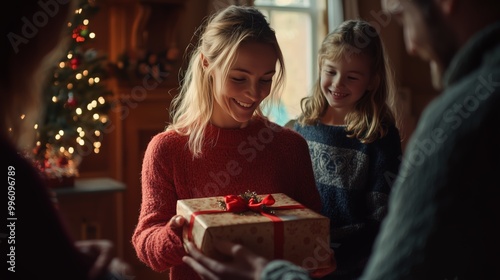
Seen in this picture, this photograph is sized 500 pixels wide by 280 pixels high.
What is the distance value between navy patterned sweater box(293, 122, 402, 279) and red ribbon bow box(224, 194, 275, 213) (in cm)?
46

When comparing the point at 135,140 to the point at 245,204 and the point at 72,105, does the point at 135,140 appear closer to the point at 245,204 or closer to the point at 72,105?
the point at 72,105

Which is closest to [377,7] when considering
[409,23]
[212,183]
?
[212,183]

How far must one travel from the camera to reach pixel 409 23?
0.84 meters

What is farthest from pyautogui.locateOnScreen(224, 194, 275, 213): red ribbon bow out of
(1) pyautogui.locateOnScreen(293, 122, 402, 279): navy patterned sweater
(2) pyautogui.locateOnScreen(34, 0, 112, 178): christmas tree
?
(2) pyautogui.locateOnScreen(34, 0, 112, 178): christmas tree

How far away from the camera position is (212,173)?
1520 mm

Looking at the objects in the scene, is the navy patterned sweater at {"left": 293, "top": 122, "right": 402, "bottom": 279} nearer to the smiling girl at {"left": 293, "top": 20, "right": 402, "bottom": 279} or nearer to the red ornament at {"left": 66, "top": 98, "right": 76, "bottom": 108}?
the smiling girl at {"left": 293, "top": 20, "right": 402, "bottom": 279}

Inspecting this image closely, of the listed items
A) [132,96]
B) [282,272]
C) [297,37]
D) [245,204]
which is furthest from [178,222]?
[297,37]

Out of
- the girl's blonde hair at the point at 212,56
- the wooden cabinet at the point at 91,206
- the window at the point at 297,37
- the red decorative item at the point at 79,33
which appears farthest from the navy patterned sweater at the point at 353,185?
the window at the point at 297,37

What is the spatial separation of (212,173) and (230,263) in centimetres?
44

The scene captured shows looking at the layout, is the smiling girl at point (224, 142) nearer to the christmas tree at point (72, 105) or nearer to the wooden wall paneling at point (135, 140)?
the christmas tree at point (72, 105)

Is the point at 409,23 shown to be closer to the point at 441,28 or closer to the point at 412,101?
the point at 441,28

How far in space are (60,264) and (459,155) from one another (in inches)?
21.9

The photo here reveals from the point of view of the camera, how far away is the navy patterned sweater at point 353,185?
169 centimetres

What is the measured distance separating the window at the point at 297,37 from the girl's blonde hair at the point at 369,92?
2404mm
